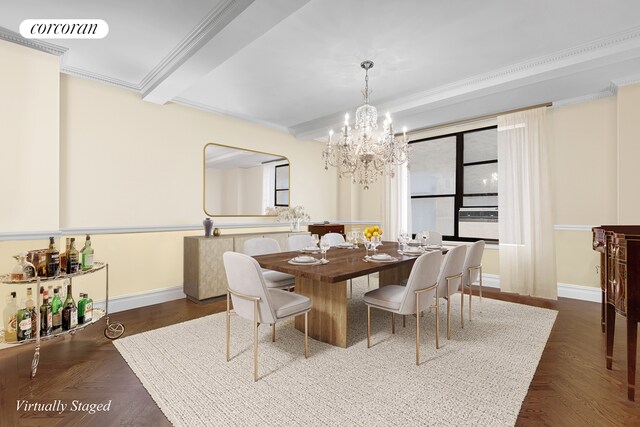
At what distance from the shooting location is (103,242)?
3.59 meters

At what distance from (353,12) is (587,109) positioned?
3647mm

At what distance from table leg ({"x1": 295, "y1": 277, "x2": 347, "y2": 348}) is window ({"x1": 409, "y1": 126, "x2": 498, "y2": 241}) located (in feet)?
11.5

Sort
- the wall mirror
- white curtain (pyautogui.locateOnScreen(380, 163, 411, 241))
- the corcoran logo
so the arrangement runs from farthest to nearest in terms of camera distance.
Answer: white curtain (pyautogui.locateOnScreen(380, 163, 411, 241)), the wall mirror, the corcoran logo

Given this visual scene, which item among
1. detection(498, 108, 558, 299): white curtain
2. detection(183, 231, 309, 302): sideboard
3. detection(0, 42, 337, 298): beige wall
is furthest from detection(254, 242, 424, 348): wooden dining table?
detection(498, 108, 558, 299): white curtain

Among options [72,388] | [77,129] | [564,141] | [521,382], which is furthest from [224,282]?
[564,141]

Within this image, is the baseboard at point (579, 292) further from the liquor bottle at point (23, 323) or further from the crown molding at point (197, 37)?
the liquor bottle at point (23, 323)

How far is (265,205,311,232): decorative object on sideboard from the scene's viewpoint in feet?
17.7

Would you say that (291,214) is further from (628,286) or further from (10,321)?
(628,286)

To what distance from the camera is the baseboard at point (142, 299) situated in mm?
3602

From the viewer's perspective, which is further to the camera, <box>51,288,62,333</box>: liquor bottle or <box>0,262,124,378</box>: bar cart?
<box>51,288,62,333</box>: liquor bottle

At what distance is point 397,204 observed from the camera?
5.77 m

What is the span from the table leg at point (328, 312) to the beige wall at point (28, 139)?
2.70 m

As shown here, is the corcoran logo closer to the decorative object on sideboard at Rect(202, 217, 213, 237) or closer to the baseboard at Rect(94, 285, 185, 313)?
the decorative object on sideboard at Rect(202, 217, 213, 237)

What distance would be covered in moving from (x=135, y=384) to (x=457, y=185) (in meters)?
5.17
